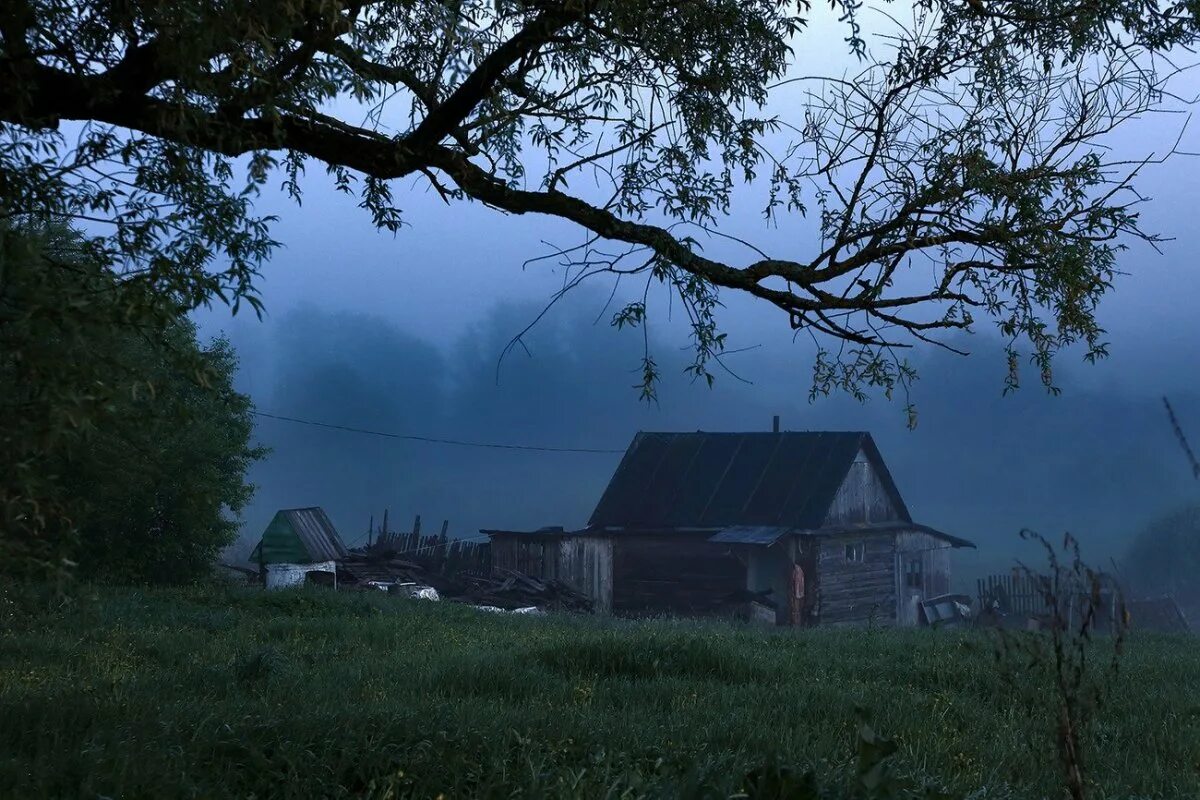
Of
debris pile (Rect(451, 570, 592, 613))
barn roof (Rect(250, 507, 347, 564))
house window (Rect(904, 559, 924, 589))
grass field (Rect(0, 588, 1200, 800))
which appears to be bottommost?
grass field (Rect(0, 588, 1200, 800))

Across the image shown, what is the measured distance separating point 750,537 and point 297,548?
15379mm

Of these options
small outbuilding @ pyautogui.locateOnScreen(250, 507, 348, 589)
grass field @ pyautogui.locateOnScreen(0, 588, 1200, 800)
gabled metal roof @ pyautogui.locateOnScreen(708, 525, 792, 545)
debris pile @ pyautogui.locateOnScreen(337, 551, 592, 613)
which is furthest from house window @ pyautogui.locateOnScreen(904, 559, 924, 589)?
grass field @ pyautogui.locateOnScreen(0, 588, 1200, 800)

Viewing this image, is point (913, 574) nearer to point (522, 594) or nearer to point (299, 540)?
point (522, 594)

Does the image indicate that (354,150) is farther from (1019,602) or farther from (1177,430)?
(1019,602)

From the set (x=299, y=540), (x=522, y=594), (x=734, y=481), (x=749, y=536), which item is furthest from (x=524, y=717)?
(x=734, y=481)

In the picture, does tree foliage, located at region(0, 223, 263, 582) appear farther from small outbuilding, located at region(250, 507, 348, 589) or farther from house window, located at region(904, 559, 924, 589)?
house window, located at region(904, 559, 924, 589)

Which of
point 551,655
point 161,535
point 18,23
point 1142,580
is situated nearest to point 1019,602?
point 1142,580

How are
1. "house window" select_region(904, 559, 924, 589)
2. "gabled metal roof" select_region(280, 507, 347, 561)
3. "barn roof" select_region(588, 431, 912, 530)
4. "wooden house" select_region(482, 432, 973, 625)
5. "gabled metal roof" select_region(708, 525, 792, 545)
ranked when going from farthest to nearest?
"house window" select_region(904, 559, 924, 589), "barn roof" select_region(588, 431, 912, 530), "wooden house" select_region(482, 432, 973, 625), "gabled metal roof" select_region(280, 507, 347, 561), "gabled metal roof" select_region(708, 525, 792, 545)

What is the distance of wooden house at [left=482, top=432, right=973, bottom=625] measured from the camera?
36.7m

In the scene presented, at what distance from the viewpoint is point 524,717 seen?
7.57 m

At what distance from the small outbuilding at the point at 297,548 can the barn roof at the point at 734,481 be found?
9328 mm

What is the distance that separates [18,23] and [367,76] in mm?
2243

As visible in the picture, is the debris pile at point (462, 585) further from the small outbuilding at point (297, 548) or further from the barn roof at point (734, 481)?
the barn roof at point (734, 481)

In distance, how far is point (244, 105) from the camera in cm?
750
